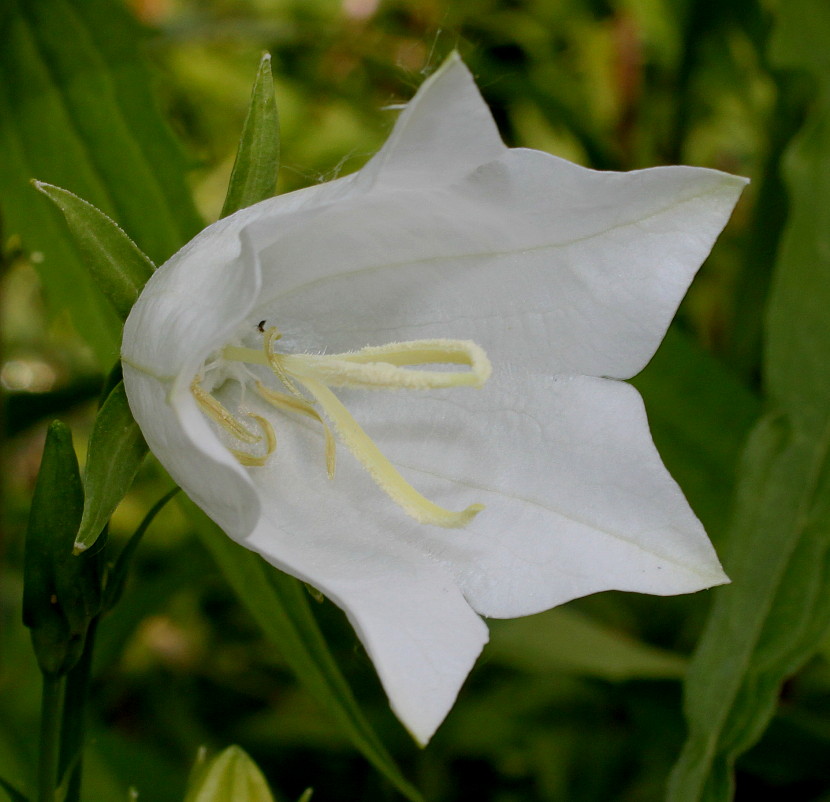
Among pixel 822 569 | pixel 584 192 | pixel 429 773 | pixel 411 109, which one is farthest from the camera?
pixel 429 773

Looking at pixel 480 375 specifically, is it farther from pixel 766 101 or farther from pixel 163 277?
pixel 766 101

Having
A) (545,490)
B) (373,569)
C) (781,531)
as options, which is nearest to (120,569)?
(373,569)

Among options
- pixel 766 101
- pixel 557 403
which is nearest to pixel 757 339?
pixel 766 101

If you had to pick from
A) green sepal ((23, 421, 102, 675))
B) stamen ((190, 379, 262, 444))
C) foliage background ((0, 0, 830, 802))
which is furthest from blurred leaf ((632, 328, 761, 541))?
green sepal ((23, 421, 102, 675))

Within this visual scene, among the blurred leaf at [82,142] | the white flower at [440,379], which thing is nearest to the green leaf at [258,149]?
the white flower at [440,379]

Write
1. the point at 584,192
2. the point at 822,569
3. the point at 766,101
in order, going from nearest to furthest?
1. the point at 584,192
2. the point at 822,569
3. the point at 766,101

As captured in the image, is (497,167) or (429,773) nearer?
(497,167)
